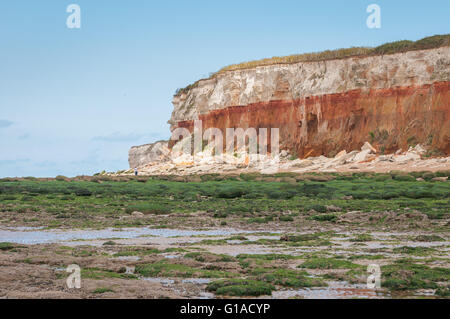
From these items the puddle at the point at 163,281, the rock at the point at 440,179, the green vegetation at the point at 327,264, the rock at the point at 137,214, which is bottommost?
the rock at the point at 440,179

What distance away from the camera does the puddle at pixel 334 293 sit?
32.8ft

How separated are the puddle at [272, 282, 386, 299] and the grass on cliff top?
168 feet

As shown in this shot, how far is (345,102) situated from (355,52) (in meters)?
6.41

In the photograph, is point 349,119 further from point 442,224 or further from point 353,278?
point 353,278

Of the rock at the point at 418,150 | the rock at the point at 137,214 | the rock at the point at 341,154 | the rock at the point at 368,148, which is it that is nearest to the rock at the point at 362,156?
the rock at the point at 368,148

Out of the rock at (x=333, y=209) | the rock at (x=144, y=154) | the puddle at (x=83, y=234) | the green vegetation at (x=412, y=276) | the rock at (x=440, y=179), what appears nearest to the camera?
the green vegetation at (x=412, y=276)

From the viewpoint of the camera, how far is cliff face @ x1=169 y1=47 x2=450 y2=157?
5559 cm

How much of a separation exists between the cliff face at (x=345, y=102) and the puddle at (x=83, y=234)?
126 ft

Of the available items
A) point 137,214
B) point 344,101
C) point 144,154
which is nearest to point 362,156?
point 344,101

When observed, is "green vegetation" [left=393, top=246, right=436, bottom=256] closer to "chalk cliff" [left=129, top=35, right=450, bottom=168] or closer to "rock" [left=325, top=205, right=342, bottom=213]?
"rock" [left=325, top=205, right=342, bottom=213]

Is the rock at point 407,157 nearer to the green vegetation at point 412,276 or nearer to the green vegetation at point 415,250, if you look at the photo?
the green vegetation at point 415,250

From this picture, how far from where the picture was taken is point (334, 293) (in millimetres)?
10305

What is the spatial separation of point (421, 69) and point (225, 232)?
140ft

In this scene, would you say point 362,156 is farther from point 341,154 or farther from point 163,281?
point 163,281
